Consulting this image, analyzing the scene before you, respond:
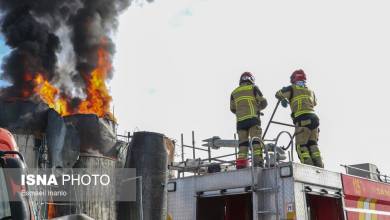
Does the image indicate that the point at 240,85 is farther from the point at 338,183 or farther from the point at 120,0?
the point at 120,0

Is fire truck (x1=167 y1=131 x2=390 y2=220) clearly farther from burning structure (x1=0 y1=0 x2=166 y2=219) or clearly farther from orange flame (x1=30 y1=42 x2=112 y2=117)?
orange flame (x1=30 y1=42 x2=112 y2=117)

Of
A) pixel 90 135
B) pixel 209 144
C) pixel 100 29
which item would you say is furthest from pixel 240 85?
pixel 100 29

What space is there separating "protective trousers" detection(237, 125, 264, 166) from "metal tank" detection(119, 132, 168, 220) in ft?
21.9

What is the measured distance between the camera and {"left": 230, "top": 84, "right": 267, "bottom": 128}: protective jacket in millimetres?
8436

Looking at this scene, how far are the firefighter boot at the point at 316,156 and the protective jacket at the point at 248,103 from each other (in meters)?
1.05

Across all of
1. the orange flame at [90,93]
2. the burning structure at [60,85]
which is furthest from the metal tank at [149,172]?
the orange flame at [90,93]

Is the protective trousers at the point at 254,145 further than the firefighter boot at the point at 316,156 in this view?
No

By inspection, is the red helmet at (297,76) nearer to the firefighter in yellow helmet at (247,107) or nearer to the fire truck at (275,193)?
the firefighter in yellow helmet at (247,107)

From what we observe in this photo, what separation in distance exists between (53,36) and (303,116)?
21.1 meters

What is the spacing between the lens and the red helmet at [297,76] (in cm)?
886

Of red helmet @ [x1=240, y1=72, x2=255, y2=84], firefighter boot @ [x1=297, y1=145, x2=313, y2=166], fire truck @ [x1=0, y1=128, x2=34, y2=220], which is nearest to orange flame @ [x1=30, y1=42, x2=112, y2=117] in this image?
red helmet @ [x1=240, y1=72, x2=255, y2=84]

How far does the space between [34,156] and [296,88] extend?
9.91 m

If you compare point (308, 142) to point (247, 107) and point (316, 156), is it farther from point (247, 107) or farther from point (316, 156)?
point (247, 107)

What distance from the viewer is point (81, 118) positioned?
16422mm
